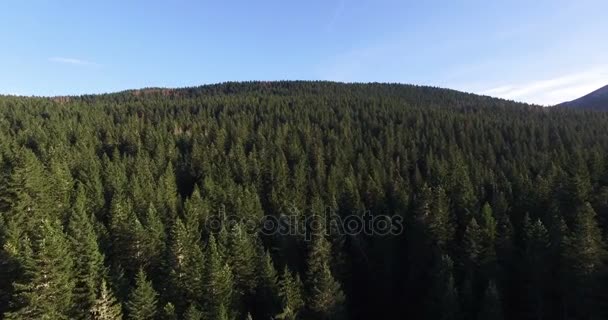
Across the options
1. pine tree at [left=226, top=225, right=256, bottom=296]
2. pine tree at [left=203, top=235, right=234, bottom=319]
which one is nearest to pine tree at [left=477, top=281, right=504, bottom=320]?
pine tree at [left=226, top=225, right=256, bottom=296]

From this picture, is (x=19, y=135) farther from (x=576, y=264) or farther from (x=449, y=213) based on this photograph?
(x=576, y=264)

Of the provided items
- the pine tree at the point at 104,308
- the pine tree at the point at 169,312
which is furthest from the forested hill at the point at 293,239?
the pine tree at the point at 169,312

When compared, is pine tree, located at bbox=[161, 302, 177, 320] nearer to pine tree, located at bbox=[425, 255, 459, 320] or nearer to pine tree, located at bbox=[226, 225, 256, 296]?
pine tree, located at bbox=[226, 225, 256, 296]

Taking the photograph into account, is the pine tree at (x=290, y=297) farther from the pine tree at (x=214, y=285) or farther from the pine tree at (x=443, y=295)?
the pine tree at (x=443, y=295)

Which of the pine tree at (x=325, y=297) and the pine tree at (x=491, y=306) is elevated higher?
the pine tree at (x=325, y=297)

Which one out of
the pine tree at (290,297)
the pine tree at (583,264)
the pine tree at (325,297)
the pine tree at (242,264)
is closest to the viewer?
the pine tree at (583,264)

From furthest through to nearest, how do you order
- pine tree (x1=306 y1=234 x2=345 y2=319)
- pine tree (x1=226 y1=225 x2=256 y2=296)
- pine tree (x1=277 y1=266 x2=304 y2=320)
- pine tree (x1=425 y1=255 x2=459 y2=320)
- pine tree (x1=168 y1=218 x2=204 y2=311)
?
pine tree (x1=226 y1=225 x2=256 y2=296) < pine tree (x1=306 y1=234 x2=345 y2=319) < pine tree (x1=168 y1=218 x2=204 y2=311) < pine tree (x1=425 y1=255 x2=459 y2=320) < pine tree (x1=277 y1=266 x2=304 y2=320)

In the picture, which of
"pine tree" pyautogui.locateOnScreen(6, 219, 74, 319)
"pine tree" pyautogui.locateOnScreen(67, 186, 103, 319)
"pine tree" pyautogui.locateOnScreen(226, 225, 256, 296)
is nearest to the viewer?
"pine tree" pyautogui.locateOnScreen(6, 219, 74, 319)

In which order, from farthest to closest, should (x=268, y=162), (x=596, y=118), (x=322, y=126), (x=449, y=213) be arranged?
(x=596, y=118) < (x=322, y=126) < (x=268, y=162) < (x=449, y=213)

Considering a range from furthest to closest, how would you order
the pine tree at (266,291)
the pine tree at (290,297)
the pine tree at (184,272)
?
the pine tree at (266,291) < the pine tree at (184,272) < the pine tree at (290,297)

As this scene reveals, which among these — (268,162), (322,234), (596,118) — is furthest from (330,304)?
(596,118)

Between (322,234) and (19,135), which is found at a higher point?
(19,135)
